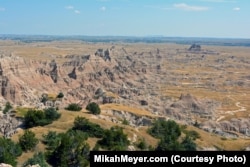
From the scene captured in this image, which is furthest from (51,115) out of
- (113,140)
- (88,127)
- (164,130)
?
(164,130)

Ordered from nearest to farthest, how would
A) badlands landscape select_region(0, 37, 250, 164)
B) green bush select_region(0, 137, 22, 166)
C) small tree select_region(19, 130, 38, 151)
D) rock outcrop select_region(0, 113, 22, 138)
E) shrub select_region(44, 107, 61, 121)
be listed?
green bush select_region(0, 137, 22, 166), small tree select_region(19, 130, 38, 151), shrub select_region(44, 107, 61, 121), rock outcrop select_region(0, 113, 22, 138), badlands landscape select_region(0, 37, 250, 164)

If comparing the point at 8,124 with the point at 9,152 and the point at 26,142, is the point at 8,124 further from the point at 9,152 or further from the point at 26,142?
the point at 9,152

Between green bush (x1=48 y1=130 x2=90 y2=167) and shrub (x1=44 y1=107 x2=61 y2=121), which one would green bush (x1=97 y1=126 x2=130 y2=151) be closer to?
green bush (x1=48 y1=130 x2=90 y2=167)

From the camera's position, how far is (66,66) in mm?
173875

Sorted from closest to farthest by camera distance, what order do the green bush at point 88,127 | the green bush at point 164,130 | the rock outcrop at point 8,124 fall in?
the green bush at point 88,127 → the rock outcrop at point 8,124 → the green bush at point 164,130

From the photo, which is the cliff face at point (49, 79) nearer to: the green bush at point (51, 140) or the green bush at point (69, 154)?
the green bush at point (51, 140)

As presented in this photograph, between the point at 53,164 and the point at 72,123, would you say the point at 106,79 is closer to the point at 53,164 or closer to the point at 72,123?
the point at 72,123

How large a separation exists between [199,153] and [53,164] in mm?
31592

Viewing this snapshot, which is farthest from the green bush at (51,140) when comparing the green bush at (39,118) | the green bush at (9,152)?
the green bush at (39,118)

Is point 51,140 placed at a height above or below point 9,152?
below

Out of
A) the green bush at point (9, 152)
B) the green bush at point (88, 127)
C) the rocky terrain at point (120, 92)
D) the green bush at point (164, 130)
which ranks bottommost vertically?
the rocky terrain at point (120, 92)

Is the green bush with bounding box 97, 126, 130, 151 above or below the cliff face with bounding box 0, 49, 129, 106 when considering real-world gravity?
above

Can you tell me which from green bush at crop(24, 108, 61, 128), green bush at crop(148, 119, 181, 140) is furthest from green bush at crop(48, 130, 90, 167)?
green bush at crop(148, 119, 181, 140)

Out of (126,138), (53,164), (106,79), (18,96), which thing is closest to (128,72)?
(106,79)
